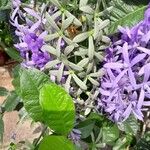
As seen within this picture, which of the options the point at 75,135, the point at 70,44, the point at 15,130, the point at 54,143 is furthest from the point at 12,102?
the point at 15,130

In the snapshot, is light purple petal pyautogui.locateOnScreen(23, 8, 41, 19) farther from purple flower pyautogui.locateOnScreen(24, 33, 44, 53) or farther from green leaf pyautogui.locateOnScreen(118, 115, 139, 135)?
green leaf pyautogui.locateOnScreen(118, 115, 139, 135)

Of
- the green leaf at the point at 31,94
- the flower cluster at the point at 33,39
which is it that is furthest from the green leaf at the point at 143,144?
the green leaf at the point at 31,94

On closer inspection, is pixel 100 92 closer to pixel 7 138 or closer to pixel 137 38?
pixel 137 38

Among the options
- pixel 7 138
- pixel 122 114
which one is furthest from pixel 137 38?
pixel 7 138

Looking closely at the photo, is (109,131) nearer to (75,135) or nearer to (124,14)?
(75,135)

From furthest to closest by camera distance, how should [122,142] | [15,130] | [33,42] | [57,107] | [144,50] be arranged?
1. [15,130]
2. [122,142]
3. [33,42]
4. [144,50]
5. [57,107]

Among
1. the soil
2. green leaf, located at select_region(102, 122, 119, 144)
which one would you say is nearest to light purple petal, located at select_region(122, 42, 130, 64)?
green leaf, located at select_region(102, 122, 119, 144)
